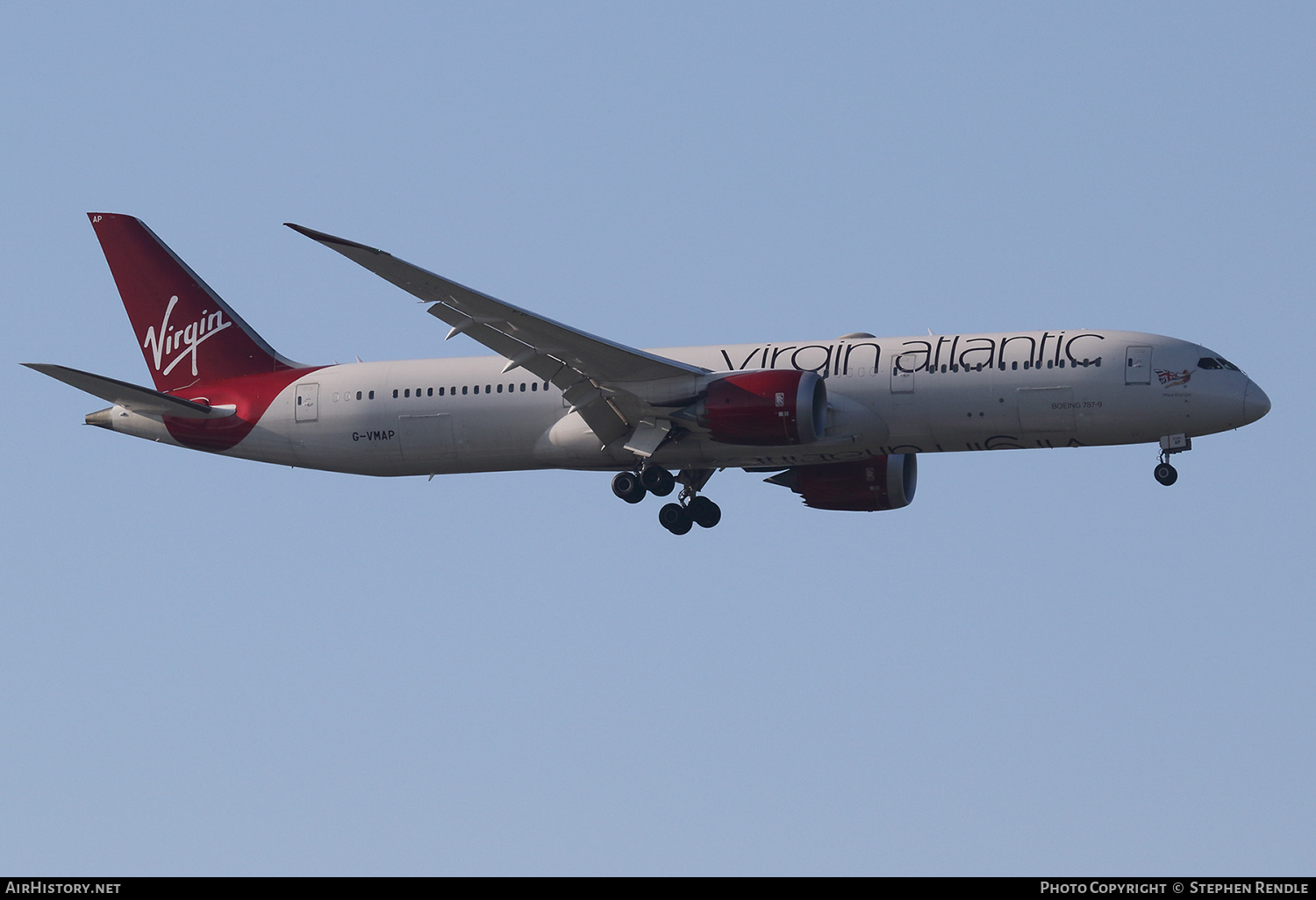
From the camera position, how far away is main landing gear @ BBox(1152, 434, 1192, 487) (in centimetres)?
4338

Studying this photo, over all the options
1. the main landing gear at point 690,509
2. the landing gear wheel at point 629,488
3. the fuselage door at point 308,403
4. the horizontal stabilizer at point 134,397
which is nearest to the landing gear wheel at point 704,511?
the main landing gear at point 690,509

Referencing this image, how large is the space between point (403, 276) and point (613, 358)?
601 cm

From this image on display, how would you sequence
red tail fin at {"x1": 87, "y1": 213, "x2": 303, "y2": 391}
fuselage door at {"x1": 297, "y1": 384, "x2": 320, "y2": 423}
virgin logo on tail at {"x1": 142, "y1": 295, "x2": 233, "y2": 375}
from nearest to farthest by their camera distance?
fuselage door at {"x1": 297, "y1": 384, "x2": 320, "y2": 423}, red tail fin at {"x1": 87, "y1": 213, "x2": 303, "y2": 391}, virgin logo on tail at {"x1": 142, "y1": 295, "x2": 233, "y2": 375}

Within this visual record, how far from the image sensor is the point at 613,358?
43.8 metres

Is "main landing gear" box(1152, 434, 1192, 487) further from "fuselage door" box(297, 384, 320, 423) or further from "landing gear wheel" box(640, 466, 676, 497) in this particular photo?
"fuselage door" box(297, 384, 320, 423)

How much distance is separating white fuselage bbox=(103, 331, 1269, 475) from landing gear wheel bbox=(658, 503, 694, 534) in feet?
7.33

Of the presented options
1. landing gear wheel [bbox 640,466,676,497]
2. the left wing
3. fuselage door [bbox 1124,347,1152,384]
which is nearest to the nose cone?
fuselage door [bbox 1124,347,1152,384]

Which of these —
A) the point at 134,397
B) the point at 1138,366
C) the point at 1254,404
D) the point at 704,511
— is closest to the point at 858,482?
the point at 704,511

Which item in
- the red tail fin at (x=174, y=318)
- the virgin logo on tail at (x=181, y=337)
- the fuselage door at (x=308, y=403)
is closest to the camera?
the fuselage door at (x=308, y=403)

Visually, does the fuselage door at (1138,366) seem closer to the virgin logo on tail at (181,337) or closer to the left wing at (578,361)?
the left wing at (578,361)

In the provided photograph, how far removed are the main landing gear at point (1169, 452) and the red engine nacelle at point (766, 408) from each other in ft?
26.2

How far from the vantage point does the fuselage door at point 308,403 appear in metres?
48.8

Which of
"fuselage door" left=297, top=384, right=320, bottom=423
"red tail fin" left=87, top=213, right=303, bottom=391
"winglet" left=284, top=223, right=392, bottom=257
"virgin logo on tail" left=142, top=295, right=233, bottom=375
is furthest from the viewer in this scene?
"virgin logo on tail" left=142, top=295, right=233, bottom=375

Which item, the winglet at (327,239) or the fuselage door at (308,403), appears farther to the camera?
the fuselage door at (308,403)
